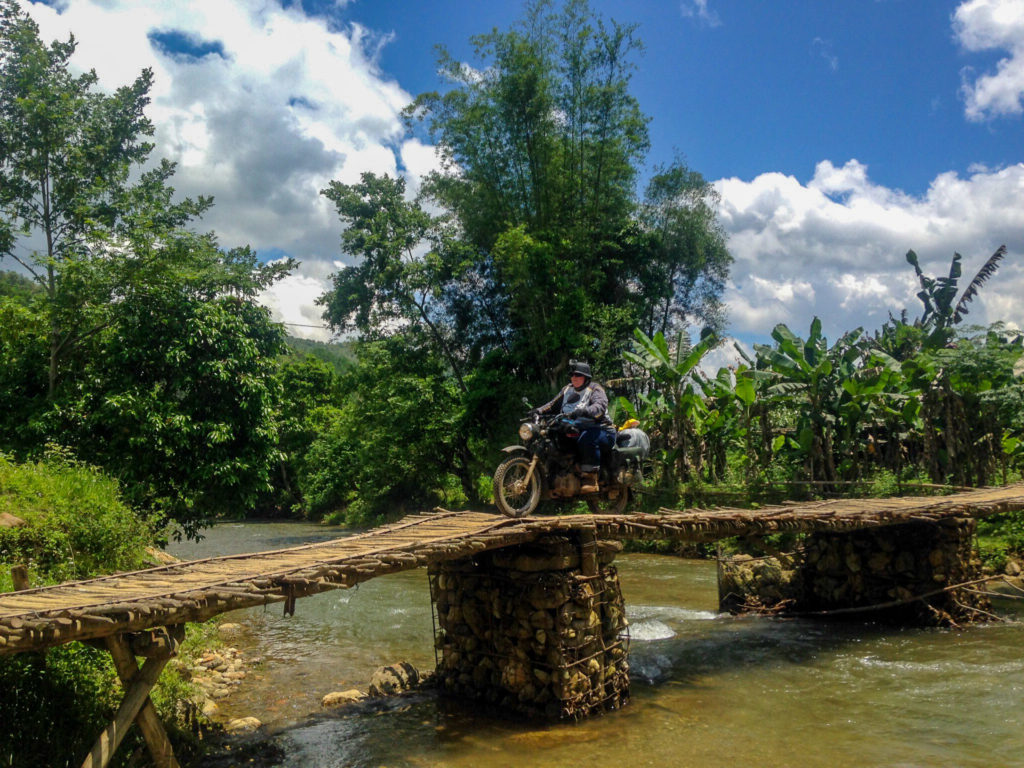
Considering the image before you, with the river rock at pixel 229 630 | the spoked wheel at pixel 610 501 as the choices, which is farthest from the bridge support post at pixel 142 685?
the river rock at pixel 229 630

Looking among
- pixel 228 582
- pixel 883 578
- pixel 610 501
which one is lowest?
pixel 883 578

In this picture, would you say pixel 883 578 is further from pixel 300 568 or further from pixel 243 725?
pixel 300 568

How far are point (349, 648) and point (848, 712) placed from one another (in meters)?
6.13

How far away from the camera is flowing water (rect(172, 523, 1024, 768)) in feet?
19.5

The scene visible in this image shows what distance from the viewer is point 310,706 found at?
749cm

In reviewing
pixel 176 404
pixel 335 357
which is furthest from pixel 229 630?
pixel 335 357

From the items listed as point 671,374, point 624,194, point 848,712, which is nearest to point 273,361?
point 671,374

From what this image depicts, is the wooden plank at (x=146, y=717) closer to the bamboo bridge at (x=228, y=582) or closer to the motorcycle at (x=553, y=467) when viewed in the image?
the bamboo bridge at (x=228, y=582)

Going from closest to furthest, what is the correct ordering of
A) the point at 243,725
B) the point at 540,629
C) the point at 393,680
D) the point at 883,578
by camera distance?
the point at 540,629, the point at 243,725, the point at 393,680, the point at 883,578

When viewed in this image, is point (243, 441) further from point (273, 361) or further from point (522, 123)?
point (522, 123)

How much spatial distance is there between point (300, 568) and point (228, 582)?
0.47m

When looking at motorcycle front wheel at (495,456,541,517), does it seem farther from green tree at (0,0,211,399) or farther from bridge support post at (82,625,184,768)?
green tree at (0,0,211,399)

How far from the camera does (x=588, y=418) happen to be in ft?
24.6

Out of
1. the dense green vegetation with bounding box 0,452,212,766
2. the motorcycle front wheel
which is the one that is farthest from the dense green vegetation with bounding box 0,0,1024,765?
the motorcycle front wheel
